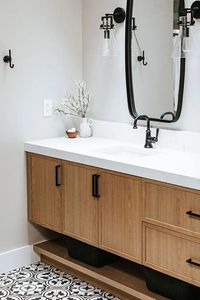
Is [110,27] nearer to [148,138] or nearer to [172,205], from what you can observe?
[148,138]

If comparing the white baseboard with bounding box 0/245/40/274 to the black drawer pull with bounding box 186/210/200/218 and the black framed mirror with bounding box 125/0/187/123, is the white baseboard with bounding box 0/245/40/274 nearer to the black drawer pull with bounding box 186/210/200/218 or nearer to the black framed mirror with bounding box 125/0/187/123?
the black framed mirror with bounding box 125/0/187/123

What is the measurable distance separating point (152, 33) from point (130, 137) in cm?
72

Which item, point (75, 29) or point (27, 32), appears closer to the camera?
point (27, 32)

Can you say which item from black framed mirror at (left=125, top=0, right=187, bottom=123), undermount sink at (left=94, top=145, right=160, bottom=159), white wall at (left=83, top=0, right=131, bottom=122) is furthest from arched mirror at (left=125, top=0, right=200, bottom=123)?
undermount sink at (left=94, top=145, right=160, bottom=159)

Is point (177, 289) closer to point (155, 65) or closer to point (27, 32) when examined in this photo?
point (155, 65)

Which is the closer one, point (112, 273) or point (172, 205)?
point (172, 205)

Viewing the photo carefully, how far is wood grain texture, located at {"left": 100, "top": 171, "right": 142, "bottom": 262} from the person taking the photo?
2750 millimetres

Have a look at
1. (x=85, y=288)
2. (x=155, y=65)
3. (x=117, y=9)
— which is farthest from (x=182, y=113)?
(x=85, y=288)

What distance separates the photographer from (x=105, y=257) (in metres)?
3.20

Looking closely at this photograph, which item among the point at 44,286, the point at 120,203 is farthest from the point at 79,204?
the point at 44,286

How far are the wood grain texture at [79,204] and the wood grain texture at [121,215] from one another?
8 cm

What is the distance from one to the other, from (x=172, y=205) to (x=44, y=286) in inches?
46.6

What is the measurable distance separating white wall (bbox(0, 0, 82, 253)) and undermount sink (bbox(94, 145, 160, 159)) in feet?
1.96

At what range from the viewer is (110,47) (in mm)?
3469
